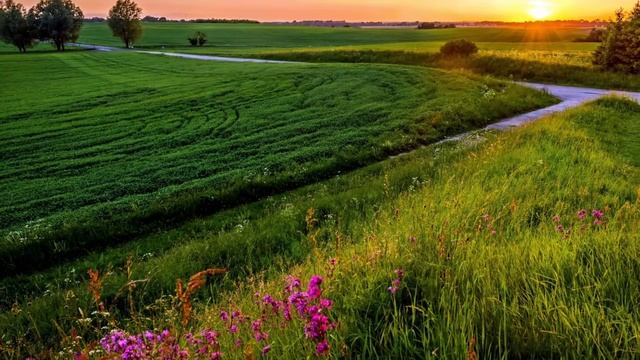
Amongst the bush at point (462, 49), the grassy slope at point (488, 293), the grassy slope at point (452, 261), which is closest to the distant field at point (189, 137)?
the grassy slope at point (452, 261)

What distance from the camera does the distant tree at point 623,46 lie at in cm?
3244

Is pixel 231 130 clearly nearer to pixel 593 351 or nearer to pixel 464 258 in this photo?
pixel 464 258

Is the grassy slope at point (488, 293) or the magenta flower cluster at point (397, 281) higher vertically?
the magenta flower cluster at point (397, 281)

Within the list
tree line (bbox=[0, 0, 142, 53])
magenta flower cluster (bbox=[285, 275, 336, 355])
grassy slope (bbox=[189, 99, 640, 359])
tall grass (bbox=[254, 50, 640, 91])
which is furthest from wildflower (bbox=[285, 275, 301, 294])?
tree line (bbox=[0, 0, 142, 53])

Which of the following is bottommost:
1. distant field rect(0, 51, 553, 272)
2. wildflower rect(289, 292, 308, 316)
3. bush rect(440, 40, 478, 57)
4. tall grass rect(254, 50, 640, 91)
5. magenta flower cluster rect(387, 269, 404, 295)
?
distant field rect(0, 51, 553, 272)

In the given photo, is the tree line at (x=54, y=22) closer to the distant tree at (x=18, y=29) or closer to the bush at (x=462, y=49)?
the distant tree at (x=18, y=29)

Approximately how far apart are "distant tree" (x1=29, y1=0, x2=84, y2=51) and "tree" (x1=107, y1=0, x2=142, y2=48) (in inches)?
287

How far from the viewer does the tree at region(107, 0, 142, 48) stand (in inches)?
4063

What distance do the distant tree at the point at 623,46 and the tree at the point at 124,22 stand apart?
92.8 metres

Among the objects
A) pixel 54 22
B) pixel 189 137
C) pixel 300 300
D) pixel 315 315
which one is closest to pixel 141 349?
pixel 300 300

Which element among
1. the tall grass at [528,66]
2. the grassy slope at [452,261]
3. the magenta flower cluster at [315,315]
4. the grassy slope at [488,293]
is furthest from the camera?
the tall grass at [528,66]

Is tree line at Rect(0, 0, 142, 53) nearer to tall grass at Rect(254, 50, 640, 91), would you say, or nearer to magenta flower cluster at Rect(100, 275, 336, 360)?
tall grass at Rect(254, 50, 640, 91)

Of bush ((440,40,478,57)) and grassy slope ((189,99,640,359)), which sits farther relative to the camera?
bush ((440,40,478,57))

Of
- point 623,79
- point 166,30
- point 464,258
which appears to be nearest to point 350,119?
point 464,258
